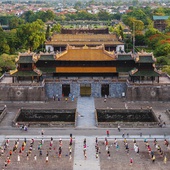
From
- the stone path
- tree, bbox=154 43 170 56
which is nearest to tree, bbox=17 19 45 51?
tree, bbox=154 43 170 56

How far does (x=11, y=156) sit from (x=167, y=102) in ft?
106

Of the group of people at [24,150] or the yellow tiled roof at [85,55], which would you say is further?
the yellow tiled roof at [85,55]

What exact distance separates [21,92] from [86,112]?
13.0 metres

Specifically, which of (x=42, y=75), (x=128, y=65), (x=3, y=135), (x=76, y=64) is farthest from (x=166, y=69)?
(x=3, y=135)

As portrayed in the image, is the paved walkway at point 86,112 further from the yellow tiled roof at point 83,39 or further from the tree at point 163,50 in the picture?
the tree at point 163,50

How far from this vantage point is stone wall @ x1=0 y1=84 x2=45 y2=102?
68875 mm

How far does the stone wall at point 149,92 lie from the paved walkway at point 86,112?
722 cm

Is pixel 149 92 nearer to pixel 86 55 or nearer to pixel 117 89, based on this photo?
pixel 117 89

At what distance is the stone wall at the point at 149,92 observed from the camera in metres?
68.8

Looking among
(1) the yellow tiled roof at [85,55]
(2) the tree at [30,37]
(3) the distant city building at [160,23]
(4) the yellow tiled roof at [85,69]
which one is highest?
(1) the yellow tiled roof at [85,55]

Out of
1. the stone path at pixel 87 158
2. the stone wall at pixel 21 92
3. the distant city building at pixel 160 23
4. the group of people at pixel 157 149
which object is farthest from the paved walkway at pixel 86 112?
the distant city building at pixel 160 23

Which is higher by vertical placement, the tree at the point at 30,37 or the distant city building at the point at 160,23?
the tree at the point at 30,37

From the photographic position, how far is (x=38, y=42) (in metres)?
113

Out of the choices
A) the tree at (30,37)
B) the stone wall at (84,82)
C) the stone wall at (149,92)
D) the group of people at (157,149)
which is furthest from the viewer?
the tree at (30,37)
